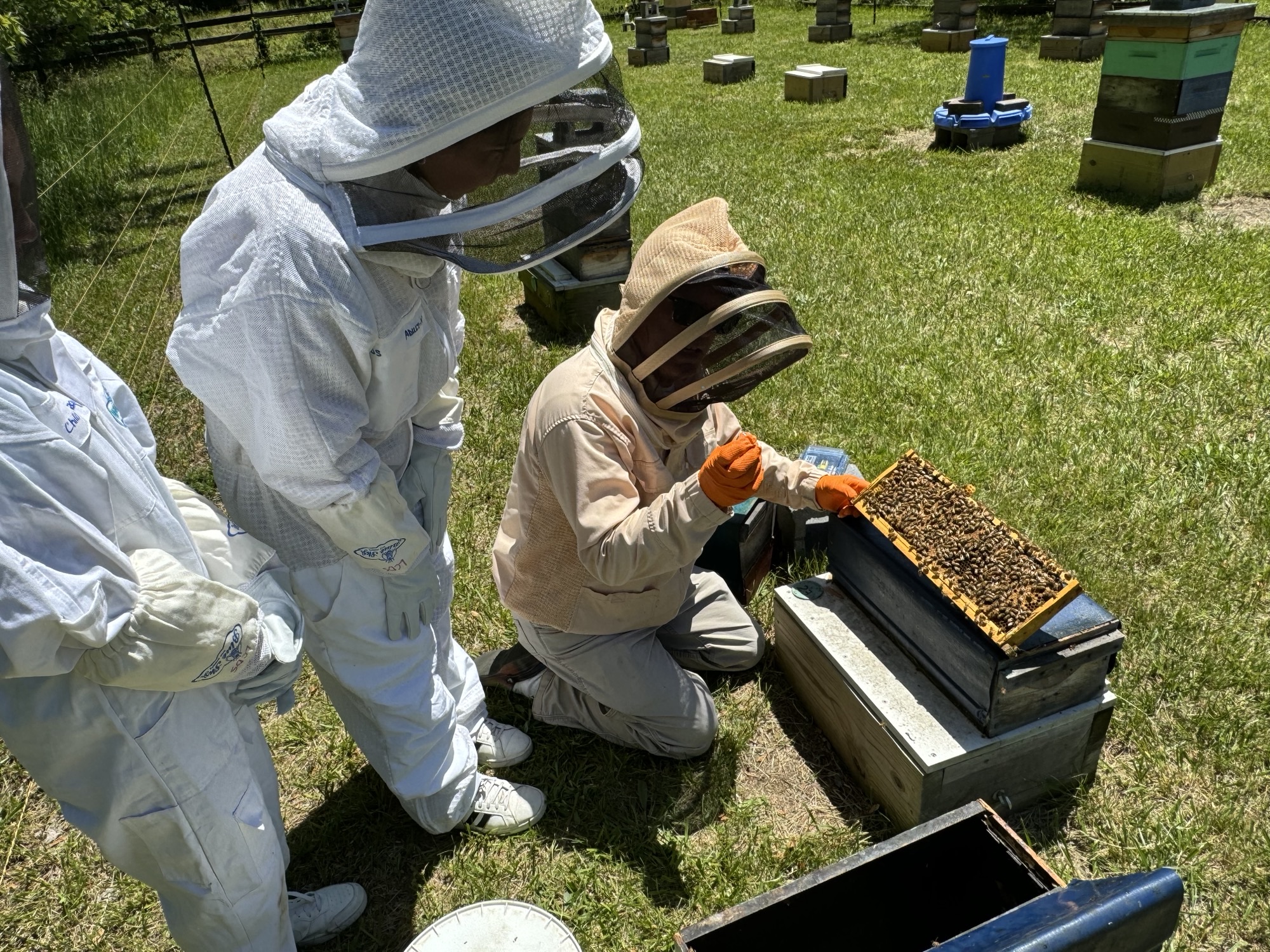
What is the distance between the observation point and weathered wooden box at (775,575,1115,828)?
7.46 ft

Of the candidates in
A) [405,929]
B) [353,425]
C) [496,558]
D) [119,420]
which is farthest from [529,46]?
[405,929]

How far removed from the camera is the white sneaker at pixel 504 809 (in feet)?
8.34

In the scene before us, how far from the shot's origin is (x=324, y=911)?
2293mm

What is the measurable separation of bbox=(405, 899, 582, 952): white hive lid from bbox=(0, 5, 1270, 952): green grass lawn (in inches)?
11.3

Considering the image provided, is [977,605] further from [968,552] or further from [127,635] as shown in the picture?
[127,635]

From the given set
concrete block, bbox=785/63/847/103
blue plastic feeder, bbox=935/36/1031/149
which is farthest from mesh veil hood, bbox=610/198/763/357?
concrete block, bbox=785/63/847/103

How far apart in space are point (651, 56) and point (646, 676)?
51.2 ft

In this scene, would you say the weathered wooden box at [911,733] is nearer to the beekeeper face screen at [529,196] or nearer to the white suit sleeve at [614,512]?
the white suit sleeve at [614,512]

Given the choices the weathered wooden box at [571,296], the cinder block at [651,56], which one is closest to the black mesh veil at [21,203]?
the weathered wooden box at [571,296]

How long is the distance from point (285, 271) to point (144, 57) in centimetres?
1935

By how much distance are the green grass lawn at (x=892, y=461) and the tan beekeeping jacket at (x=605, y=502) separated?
55cm

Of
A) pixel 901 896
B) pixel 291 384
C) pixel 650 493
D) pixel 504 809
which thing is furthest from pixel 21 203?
pixel 901 896

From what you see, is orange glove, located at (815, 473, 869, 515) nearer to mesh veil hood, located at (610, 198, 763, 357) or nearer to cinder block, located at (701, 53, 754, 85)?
mesh veil hood, located at (610, 198, 763, 357)

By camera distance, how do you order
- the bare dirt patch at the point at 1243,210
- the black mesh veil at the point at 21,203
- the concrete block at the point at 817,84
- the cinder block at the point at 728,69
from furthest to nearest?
the cinder block at the point at 728,69
the concrete block at the point at 817,84
the bare dirt patch at the point at 1243,210
the black mesh veil at the point at 21,203
